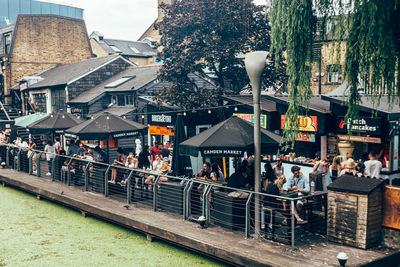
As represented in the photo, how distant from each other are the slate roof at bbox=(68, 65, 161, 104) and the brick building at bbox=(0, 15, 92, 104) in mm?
9624

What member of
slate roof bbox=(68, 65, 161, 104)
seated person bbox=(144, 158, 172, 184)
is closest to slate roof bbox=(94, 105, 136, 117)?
slate roof bbox=(68, 65, 161, 104)

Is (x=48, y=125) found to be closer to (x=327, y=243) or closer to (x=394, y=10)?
(x=327, y=243)

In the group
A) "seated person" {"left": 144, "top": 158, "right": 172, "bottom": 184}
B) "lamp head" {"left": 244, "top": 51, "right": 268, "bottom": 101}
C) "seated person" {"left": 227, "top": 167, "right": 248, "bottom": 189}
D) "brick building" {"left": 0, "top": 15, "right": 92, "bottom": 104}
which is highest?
"brick building" {"left": 0, "top": 15, "right": 92, "bottom": 104}

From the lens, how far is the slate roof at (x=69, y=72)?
28719mm

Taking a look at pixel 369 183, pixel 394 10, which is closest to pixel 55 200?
pixel 369 183

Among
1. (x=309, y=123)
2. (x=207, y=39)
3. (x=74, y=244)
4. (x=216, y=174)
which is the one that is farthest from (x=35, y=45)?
(x=74, y=244)

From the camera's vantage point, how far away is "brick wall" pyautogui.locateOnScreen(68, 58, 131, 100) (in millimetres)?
27666

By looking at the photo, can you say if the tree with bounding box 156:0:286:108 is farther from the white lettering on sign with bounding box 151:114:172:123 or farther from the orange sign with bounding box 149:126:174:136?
the orange sign with bounding box 149:126:174:136

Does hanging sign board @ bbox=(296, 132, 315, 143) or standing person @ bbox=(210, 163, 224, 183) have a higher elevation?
hanging sign board @ bbox=(296, 132, 315, 143)

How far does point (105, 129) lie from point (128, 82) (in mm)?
13102

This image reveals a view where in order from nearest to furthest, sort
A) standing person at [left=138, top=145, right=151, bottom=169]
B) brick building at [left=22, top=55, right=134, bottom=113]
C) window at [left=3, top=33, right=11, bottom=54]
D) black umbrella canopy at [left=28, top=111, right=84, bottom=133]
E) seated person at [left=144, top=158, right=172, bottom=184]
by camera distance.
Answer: seated person at [left=144, top=158, right=172, bottom=184] < standing person at [left=138, top=145, right=151, bottom=169] < black umbrella canopy at [left=28, top=111, right=84, bottom=133] < brick building at [left=22, top=55, right=134, bottom=113] < window at [left=3, top=33, right=11, bottom=54]

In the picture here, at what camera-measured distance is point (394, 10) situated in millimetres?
6766

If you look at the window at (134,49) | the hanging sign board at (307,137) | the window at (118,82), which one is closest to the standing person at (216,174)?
the hanging sign board at (307,137)

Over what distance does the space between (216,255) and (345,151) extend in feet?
24.2
